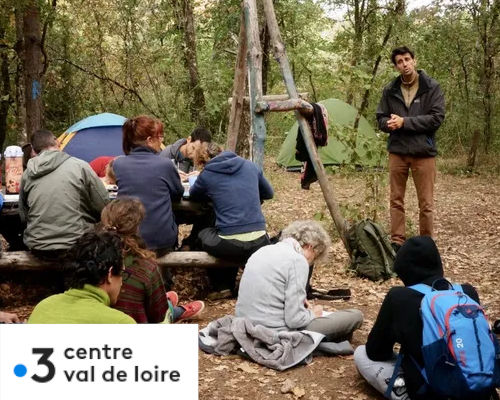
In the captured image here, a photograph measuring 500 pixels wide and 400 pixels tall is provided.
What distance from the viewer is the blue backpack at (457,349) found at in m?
2.96

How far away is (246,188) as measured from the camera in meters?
5.00

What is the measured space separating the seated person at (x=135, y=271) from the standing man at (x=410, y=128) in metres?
3.00

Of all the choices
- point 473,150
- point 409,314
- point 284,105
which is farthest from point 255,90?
point 473,150

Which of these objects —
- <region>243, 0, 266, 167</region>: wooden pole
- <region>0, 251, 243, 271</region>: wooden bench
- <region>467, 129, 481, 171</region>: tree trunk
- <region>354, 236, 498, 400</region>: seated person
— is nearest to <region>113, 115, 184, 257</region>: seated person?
<region>0, 251, 243, 271</region>: wooden bench

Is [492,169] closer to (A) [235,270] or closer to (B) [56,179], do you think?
(A) [235,270]

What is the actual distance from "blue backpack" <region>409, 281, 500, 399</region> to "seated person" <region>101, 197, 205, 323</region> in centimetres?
156

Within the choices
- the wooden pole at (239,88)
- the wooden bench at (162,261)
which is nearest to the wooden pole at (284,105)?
the wooden pole at (239,88)

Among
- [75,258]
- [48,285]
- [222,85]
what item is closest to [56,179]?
[48,285]

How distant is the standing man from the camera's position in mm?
5898

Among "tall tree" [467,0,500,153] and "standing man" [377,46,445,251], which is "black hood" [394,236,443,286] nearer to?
"standing man" [377,46,445,251]

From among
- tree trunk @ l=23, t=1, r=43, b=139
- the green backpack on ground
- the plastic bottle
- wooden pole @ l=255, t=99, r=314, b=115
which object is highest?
tree trunk @ l=23, t=1, r=43, b=139

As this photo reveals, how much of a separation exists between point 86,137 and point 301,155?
4038mm

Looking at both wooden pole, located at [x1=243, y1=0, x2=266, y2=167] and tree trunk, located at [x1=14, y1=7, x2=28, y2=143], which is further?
tree trunk, located at [x1=14, y1=7, x2=28, y2=143]

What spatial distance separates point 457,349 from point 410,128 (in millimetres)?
3270
